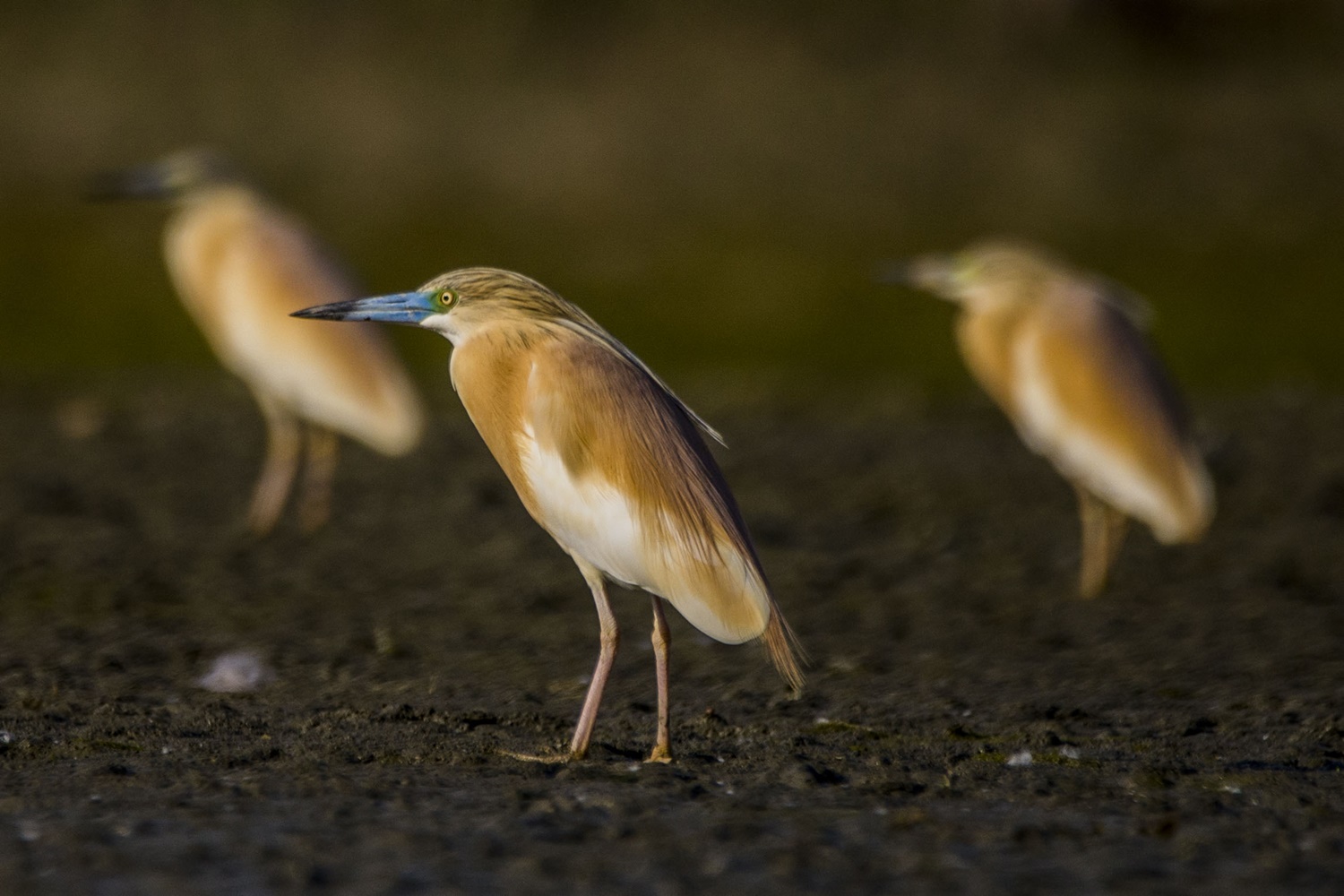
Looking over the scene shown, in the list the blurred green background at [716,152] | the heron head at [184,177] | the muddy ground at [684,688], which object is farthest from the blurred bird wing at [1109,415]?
the blurred green background at [716,152]

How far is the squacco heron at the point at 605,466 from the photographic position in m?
4.54

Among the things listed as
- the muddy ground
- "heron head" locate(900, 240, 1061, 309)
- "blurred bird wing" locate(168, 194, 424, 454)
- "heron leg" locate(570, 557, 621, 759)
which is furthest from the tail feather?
"blurred bird wing" locate(168, 194, 424, 454)

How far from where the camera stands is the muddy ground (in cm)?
397

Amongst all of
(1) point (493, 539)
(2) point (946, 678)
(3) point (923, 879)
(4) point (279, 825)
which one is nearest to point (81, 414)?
(1) point (493, 539)

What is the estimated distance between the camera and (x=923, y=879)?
3842 millimetres

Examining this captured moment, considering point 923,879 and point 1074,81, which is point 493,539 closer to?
point 923,879

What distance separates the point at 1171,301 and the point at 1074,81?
885 centimetres

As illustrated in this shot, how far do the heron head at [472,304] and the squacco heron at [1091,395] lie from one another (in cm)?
345

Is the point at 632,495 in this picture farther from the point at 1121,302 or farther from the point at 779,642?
the point at 1121,302

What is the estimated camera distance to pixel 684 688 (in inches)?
235

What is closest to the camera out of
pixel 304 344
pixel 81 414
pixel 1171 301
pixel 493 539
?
pixel 493 539

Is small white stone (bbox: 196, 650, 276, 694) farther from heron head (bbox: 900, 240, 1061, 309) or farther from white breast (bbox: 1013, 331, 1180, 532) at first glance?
heron head (bbox: 900, 240, 1061, 309)

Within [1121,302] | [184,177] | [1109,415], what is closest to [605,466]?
[1109,415]

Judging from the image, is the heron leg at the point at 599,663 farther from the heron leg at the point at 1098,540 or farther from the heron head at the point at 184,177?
the heron head at the point at 184,177
